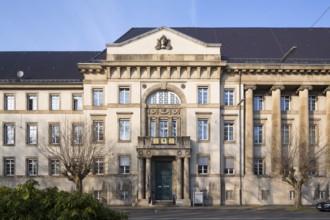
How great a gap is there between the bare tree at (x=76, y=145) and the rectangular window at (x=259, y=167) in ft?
45.5

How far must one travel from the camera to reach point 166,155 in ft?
135

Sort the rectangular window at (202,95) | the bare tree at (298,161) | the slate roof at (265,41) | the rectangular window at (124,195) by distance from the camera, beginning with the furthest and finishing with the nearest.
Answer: the slate roof at (265,41) → the rectangular window at (202,95) → the rectangular window at (124,195) → the bare tree at (298,161)

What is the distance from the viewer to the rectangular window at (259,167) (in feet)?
144

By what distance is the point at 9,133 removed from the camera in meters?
44.8

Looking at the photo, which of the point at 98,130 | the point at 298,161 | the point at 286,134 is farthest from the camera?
the point at 286,134

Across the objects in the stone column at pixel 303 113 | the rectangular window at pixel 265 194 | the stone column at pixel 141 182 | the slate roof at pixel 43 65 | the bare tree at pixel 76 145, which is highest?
the slate roof at pixel 43 65

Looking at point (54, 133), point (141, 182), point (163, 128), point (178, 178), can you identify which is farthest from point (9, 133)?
point (178, 178)

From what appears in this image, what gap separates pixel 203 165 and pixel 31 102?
17.7 meters

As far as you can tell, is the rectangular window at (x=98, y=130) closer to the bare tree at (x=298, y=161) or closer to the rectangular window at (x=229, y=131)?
the rectangular window at (x=229, y=131)

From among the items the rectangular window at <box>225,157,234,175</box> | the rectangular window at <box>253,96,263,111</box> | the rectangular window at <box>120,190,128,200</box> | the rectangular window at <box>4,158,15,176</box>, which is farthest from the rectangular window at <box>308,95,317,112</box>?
the rectangular window at <box>4,158,15,176</box>

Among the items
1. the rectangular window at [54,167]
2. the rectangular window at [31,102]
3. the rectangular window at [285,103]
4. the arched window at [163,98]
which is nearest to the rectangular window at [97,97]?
the arched window at [163,98]

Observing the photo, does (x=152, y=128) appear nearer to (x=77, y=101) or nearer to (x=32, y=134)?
(x=77, y=101)

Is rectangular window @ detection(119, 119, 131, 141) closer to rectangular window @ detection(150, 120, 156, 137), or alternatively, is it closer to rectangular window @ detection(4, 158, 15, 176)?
rectangular window @ detection(150, 120, 156, 137)

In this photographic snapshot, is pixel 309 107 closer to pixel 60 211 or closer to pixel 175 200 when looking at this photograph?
pixel 175 200
